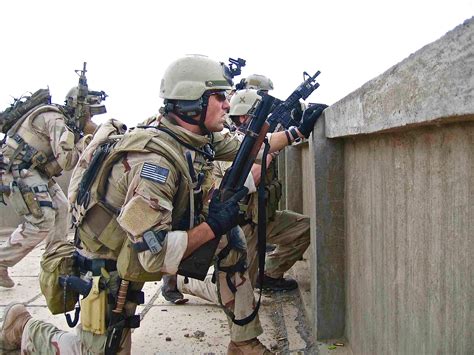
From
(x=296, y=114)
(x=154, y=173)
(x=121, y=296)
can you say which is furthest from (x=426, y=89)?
(x=296, y=114)

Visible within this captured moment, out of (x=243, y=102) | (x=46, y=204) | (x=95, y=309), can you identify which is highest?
(x=243, y=102)

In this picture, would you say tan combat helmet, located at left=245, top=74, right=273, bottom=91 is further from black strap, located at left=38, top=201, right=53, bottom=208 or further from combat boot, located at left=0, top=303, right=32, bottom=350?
combat boot, located at left=0, top=303, right=32, bottom=350

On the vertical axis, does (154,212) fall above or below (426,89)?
below

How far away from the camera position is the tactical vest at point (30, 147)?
470 centimetres

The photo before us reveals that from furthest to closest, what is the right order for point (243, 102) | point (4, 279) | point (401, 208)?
1. point (4, 279)
2. point (243, 102)
3. point (401, 208)

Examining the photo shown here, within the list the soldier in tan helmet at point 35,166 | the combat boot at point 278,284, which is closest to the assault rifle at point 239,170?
the combat boot at point 278,284

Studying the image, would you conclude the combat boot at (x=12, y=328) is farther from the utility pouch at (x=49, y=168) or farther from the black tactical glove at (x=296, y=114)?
the utility pouch at (x=49, y=168)

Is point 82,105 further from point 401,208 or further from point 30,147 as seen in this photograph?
point 401,208

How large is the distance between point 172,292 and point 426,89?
313 centimetres

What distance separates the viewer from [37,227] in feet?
15.0

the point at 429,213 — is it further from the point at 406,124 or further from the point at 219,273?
the point at 219,273

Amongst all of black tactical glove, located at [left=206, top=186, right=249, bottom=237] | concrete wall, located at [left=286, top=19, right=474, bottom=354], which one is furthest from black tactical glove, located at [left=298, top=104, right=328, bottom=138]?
black tactical glove, located at [left=206, top=186, right=249, bottom=237]

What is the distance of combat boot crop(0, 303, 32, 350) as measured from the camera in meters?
2.80

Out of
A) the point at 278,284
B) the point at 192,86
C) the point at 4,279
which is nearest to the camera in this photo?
the point at 192,86
